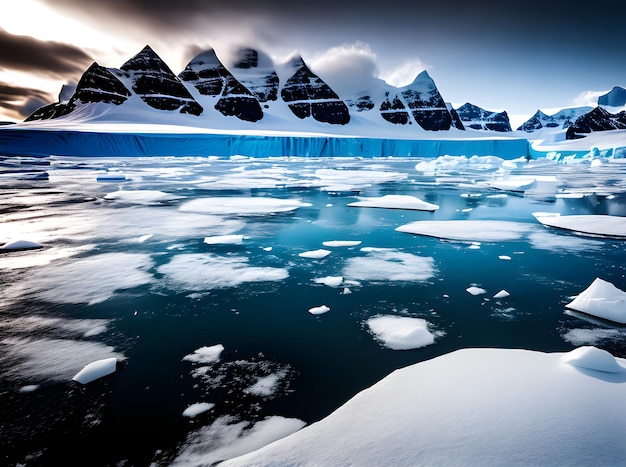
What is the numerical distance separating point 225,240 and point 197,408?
9.88 ft

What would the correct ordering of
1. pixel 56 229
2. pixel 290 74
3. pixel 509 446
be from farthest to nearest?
pixel 290 74 → pixel 56 229 → pixel 509 446

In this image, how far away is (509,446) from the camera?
117 cm

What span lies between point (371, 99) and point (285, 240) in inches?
3196

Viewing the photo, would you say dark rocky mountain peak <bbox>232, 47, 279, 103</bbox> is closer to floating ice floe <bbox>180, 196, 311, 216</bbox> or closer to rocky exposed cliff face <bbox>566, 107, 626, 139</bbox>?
rocky exposed cliff face <bbox>566, 107, 626, 139</bbox>

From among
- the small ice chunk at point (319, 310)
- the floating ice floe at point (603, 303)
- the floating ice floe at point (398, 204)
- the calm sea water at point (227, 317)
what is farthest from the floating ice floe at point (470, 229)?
the small ice chunk at point (319, 310)

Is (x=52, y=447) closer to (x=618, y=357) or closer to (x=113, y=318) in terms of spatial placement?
(x=113, y=318)

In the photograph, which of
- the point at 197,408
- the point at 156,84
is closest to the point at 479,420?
the point at 197,408

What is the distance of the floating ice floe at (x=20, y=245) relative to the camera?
405cm

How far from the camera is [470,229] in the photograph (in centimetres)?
498

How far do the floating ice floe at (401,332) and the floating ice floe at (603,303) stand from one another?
110cm

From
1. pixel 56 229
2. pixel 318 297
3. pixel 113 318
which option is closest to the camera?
pixel 113 318

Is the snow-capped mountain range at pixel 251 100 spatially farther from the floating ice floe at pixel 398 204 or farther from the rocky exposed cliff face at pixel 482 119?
the floating ice floe at pixel 398 204

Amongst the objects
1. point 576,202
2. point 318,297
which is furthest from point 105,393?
point 576,202

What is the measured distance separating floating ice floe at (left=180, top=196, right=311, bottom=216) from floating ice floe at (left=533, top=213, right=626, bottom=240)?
4049 mm
